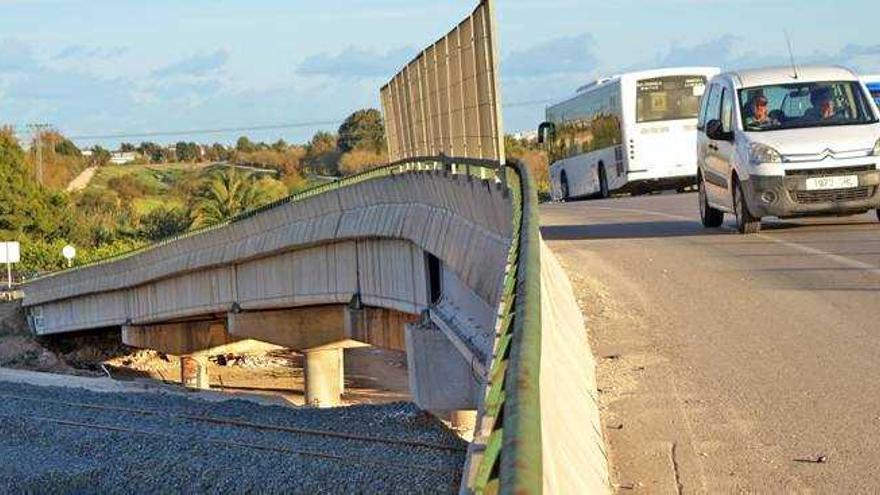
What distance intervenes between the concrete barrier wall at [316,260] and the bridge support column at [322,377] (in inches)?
98.8

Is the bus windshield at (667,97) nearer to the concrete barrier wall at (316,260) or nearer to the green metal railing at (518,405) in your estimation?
the concrete barrier wall at (316,260)

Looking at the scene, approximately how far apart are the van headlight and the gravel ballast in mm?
4937

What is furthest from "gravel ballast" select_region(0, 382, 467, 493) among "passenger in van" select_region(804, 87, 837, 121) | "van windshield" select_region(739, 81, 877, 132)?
"passenger in van" select_region(804, 87, 837, 121)

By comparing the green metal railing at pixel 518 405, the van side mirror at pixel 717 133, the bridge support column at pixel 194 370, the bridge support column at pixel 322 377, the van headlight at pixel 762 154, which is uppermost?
the van side mirror at pixel 717 133

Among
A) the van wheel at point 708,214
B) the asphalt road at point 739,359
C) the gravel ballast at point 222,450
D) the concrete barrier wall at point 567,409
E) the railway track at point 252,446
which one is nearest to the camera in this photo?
the concrete barrier wall at point 567,409

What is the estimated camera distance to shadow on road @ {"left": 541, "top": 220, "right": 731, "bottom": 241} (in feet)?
73.4

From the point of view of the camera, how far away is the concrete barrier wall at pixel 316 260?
1851 centimetres

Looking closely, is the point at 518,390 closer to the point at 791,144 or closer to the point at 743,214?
the point at 791,144

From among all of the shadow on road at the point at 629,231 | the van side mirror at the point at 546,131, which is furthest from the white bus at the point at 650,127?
the shadow on road at the point at 629,231

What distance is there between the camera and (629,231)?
2384cm

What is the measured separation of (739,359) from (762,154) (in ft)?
32.2

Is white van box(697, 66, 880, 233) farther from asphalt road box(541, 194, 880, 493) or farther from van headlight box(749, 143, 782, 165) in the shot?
asphalt road box(541, 194, 880, 493)

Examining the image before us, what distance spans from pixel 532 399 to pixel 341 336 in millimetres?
36836

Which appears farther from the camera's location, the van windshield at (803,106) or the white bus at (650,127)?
the white bus at (650,127)
